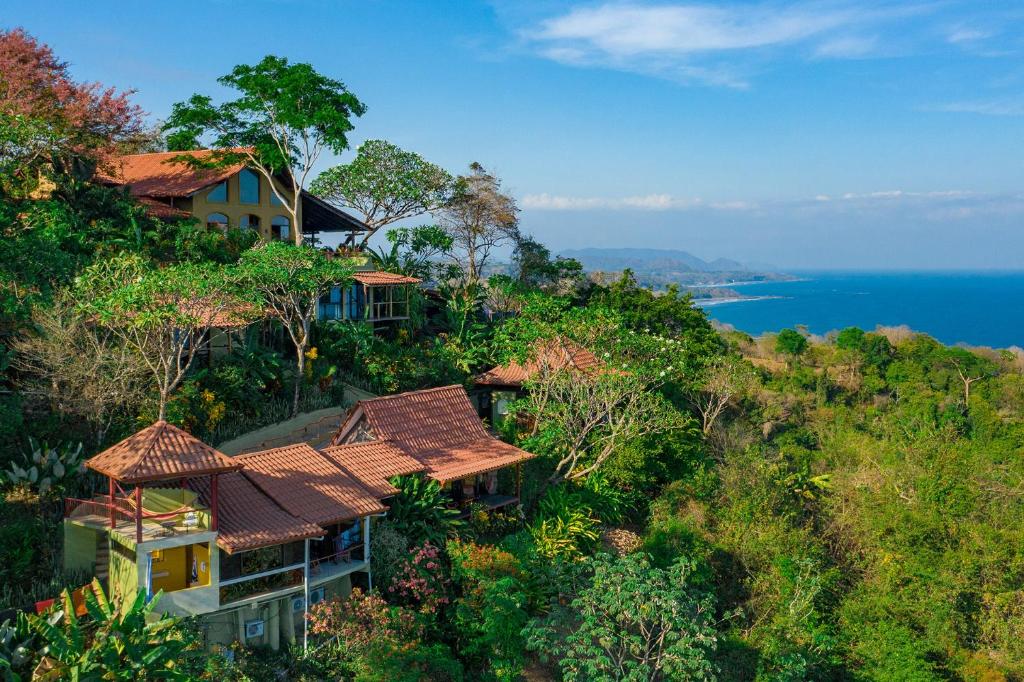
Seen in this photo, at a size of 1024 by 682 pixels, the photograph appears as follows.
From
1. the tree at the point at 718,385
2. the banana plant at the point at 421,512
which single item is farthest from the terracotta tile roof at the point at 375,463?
the tree at the point at 718,385

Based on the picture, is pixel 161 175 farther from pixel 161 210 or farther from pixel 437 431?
pixel 437 431

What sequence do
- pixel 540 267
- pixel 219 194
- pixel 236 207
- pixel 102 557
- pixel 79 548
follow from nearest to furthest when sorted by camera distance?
1. pixel 79 548
2. pixel 102 557
3. pixel 219 194
4. pixel 236 207
5. pixel 540 267

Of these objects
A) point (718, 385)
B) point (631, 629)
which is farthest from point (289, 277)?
point (718, 385)

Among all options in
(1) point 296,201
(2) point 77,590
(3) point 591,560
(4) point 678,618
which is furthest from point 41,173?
(4) point 678,618

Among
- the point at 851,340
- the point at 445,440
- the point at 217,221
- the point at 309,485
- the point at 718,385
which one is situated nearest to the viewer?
the point at 309,485

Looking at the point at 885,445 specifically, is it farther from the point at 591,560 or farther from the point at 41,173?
the point at 41,173

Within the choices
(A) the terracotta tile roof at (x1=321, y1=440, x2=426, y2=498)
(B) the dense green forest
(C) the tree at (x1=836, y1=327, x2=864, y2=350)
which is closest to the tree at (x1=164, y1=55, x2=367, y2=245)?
(B) the dense green forest

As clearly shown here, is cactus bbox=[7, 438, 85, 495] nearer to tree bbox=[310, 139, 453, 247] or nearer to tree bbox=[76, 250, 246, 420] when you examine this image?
tree bbox=[76, 250, 246, 420]
